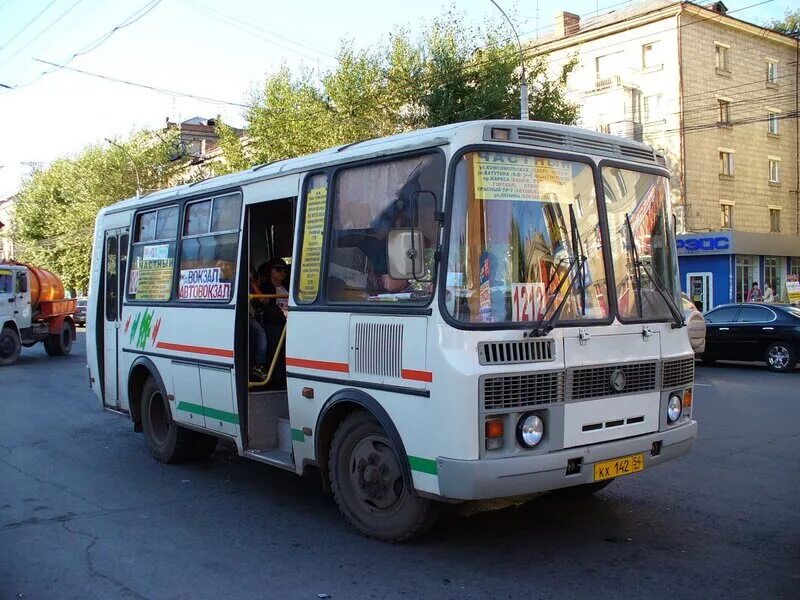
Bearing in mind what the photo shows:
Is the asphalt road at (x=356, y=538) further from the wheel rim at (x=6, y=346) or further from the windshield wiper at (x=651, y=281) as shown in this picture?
the wheel rim at (x=6, y=346)

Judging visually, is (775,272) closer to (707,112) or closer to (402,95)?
(707,112)

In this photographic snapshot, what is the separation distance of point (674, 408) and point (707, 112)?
111ft

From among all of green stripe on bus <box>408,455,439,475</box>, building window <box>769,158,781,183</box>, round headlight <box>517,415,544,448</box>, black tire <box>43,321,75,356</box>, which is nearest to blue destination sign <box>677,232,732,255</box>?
building window <box>769,158,781,183</box>

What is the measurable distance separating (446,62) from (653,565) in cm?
2423

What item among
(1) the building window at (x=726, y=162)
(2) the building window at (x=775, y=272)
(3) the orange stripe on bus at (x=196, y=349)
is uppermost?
(1) the building window at (x=726, y=162)

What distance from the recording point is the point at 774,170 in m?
40.4

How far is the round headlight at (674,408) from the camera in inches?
228

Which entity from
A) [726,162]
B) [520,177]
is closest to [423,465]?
[520,177]

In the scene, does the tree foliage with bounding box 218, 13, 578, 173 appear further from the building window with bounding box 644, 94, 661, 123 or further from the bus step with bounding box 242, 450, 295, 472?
the bus step with bounding box 242, 450, 295, 472

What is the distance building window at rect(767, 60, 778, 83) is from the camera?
39.8 m

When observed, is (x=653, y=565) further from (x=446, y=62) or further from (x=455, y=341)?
(x=446, y=62)

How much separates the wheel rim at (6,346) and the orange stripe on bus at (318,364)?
16528 millimetres

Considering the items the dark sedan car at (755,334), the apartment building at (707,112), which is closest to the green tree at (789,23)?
the apartment building at (707,112)

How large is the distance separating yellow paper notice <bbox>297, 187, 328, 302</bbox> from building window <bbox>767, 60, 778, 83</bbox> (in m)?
39.4
